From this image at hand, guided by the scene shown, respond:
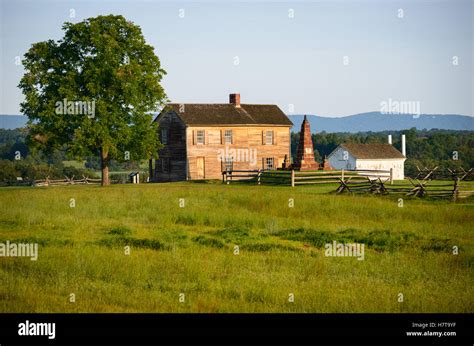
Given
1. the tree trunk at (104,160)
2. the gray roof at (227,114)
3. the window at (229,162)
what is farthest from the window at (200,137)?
the tree trunk at (104,160)

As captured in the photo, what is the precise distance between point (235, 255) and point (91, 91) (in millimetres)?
26827

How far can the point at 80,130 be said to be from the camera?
44.8 m

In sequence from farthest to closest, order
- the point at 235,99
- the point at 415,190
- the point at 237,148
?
1. the point at 235,99
2. the point at 237,148
3. the point at 415,190

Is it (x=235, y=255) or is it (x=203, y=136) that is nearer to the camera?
(x=235, y=255)

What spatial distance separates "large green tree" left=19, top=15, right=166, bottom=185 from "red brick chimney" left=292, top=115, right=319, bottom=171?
10852 mm

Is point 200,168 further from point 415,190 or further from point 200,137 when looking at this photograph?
point 415,190

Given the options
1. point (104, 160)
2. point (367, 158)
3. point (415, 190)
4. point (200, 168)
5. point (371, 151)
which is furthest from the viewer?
point (371, 151)

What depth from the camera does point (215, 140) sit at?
188ft

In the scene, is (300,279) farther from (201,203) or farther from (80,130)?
(80,130)

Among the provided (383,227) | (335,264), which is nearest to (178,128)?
(383,227)

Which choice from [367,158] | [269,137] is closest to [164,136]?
[269,137]

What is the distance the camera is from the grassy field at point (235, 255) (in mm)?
15320
